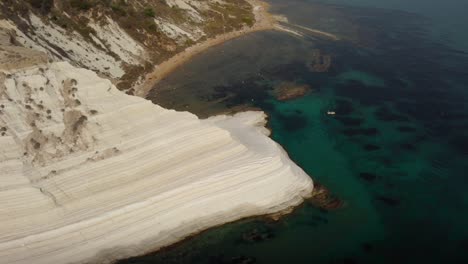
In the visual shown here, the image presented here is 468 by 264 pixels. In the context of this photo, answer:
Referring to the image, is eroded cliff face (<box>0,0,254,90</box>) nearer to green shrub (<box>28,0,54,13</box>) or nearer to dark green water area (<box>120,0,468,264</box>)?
green shrub (<box>28,0,54,13</box>)

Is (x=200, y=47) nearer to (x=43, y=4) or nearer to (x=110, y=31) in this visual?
(x=110, y=31)

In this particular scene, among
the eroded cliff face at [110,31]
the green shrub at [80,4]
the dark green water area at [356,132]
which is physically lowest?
the dark green water area at [356,132]

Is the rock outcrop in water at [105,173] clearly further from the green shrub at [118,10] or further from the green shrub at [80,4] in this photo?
the green shrub at [118,10]

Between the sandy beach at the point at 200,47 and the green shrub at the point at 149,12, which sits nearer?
the sandy beach at the point at 200,47

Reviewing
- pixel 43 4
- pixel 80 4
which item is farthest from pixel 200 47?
pixel 43 4

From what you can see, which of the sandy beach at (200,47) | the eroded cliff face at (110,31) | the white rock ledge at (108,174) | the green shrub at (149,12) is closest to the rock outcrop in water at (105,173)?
the white rock ledge at (108,174)

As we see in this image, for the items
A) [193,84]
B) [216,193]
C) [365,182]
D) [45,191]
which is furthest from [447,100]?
[45,191]

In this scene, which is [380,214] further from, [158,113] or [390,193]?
[158,113]
